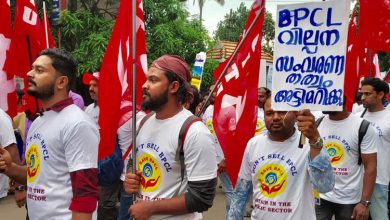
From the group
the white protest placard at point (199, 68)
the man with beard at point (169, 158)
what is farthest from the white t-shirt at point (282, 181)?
the white protest placard at point (199, 68)

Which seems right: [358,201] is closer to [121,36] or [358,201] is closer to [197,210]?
[197,210]

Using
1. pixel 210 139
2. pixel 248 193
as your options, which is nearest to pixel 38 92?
pixel 210 139

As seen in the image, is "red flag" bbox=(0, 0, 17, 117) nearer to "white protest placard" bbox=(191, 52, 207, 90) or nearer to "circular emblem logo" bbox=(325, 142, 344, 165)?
"circular emblem logo" bbox=(325, 142, 344, 165)

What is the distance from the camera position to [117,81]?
11.7 feet

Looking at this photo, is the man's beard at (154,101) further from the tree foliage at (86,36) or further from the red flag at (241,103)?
the tree foliage at (86,36)

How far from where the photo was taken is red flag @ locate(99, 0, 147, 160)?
11.5 ft

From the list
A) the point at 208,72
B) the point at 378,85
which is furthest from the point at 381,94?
the point at 208,72

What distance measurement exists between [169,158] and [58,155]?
640 mm

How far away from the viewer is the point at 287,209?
3.42m

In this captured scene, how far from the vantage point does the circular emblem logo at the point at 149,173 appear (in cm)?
309

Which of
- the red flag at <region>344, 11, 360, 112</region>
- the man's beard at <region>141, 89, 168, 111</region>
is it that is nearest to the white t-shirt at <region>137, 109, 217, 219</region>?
the man's beard at <region>141, 89, 168, 111</region>

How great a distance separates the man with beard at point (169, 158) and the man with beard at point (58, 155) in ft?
1.02

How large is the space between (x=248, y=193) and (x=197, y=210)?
88cm

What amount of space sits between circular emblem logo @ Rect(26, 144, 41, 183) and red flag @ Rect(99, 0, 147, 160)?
0.54 meters
